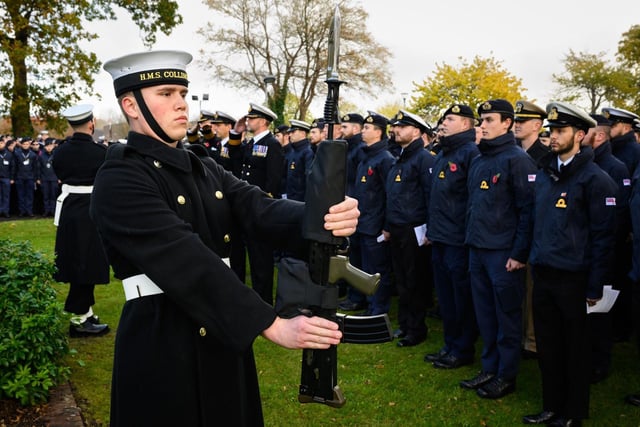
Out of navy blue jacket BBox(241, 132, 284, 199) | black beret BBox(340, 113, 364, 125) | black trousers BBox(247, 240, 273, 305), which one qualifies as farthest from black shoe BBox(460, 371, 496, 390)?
black beret BBox(340, 113, 364, 125)

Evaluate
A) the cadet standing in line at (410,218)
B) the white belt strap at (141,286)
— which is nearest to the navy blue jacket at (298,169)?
the cadet standing in line at (410,218)

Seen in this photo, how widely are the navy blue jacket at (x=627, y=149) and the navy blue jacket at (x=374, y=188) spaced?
9.02 ft

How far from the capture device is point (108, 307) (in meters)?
7.86

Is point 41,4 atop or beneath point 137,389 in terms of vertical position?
atop

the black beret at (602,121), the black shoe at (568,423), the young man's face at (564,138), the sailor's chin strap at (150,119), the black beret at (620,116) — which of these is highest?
the black beret at (620,116)

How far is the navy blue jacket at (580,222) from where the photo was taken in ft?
14.1

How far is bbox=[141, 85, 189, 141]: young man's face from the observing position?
7.63 ft

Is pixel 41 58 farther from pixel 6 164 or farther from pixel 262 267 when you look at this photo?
pixel 262 267

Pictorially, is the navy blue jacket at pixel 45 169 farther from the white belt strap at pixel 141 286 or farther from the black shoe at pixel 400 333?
the white belt strap at pixel 141 286

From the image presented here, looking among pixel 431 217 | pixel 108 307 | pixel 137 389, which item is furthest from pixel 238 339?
pixel 108 307

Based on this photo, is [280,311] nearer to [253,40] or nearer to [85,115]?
[85,115]

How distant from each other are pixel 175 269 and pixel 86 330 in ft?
17.4

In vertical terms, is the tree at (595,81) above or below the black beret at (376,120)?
above

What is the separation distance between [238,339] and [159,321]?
41 centimetres
